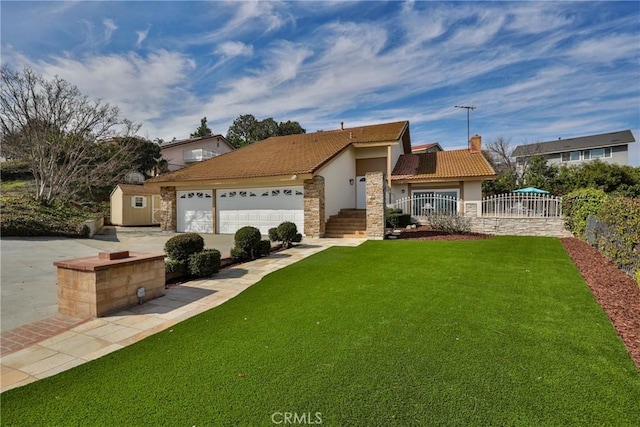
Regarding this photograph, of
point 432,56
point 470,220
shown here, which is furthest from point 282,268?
point 432,56

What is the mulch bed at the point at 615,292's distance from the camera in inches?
152

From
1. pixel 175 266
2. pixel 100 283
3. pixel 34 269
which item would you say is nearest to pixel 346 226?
pixel 175 266

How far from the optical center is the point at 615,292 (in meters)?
5.43

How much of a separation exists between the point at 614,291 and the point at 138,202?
83.1ft

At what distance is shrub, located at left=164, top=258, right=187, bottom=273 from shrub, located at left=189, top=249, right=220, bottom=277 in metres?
0.17

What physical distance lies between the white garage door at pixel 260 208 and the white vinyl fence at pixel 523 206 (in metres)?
8.75

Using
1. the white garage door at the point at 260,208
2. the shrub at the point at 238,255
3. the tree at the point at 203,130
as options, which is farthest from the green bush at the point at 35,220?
the tree at the point at 203,130

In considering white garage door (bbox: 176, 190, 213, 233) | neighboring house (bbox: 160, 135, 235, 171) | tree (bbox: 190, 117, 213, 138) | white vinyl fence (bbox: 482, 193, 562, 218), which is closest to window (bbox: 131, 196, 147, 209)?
white garage door (bbox: 176, 190, 213, 233)

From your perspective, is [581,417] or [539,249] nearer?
[581,417]

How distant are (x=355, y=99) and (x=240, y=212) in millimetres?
12508

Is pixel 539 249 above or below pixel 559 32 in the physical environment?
below

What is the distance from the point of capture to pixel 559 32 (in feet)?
A: 34.3

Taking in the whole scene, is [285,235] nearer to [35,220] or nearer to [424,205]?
[424,205]

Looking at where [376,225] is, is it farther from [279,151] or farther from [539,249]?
[279,151]
